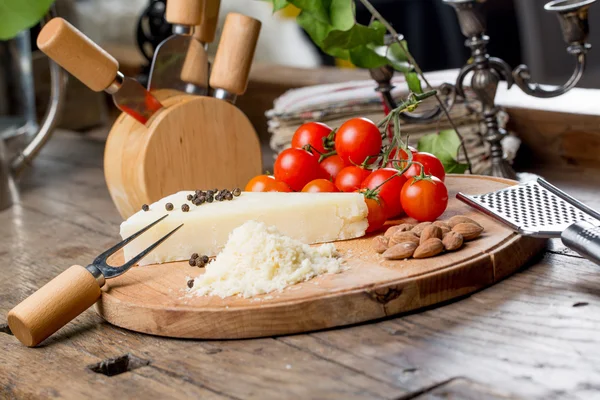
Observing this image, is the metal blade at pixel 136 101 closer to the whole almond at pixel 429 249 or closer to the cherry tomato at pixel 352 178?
the cherry tomato at pixel 352 178

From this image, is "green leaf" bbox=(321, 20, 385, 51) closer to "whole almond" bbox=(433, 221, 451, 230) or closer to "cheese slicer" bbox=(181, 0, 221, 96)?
"cheese slicer" bbox=(181, 0, 221, 96)

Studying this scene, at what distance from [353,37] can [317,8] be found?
0.07 m

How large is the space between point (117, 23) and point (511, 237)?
89.6 inches

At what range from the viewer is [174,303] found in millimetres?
953

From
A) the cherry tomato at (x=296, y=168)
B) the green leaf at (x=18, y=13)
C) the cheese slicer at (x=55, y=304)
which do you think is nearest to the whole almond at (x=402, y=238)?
the cherry tomato at (x=296, y=168)

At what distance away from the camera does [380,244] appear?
1056 millimetres

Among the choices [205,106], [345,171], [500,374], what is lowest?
[500,374]

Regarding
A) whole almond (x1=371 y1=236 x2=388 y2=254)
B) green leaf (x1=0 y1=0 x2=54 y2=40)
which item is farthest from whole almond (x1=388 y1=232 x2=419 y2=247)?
green leaf (x1=0 y1=0 x2=54 y2=40)

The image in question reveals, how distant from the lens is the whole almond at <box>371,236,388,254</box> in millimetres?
1051

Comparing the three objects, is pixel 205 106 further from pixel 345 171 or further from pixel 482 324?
pixel 482 324

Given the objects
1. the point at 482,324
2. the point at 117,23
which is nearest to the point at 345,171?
the point at 482,324

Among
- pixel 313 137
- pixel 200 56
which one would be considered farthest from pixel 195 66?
pixel 313 137

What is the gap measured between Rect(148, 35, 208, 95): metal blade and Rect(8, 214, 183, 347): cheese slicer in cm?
44

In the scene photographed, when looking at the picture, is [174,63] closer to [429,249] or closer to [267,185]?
[267,185]
